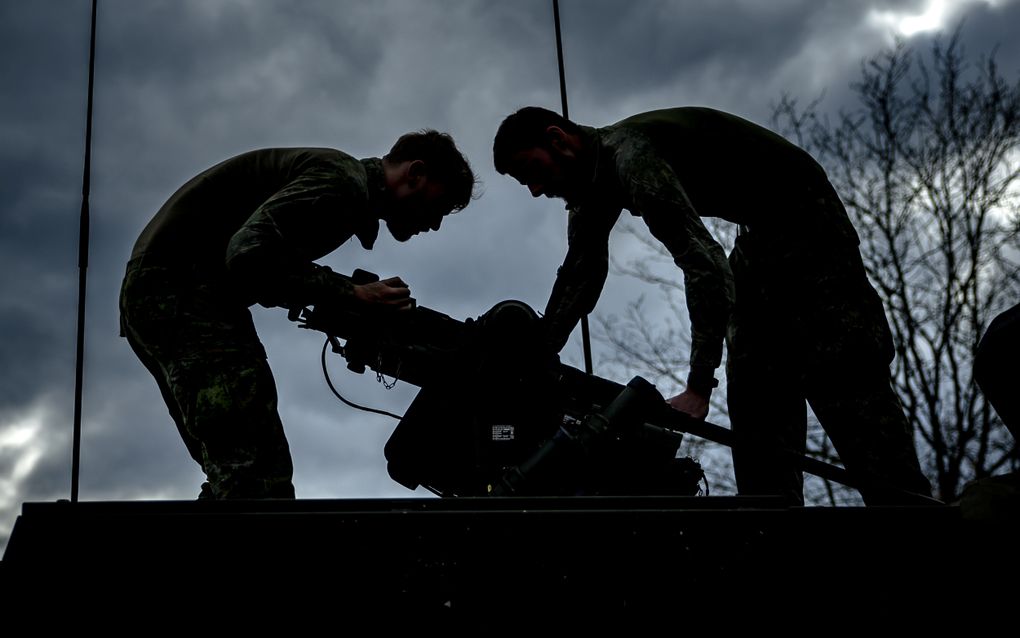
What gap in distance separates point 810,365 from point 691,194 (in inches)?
31.3

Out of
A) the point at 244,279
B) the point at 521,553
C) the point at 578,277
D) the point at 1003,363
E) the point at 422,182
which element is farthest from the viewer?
the point at 578,277

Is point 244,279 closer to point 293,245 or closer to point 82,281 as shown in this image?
point 293,245

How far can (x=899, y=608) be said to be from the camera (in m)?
1.57

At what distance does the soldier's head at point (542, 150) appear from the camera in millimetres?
3504

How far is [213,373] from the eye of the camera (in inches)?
113

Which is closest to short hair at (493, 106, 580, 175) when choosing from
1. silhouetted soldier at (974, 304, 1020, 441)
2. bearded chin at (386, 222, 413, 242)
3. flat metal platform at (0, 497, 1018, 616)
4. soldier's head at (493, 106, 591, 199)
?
soldier's head at (493, 106, 591, 199)

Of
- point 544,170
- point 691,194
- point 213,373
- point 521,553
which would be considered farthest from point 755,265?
point 521,553

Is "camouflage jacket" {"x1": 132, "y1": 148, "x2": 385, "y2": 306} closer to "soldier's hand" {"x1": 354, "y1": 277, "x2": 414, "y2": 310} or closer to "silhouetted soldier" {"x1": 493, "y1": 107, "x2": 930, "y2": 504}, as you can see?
"soldier's hand" {"x1": 354, "y1": 277, "x2": 414, "y2": 310}

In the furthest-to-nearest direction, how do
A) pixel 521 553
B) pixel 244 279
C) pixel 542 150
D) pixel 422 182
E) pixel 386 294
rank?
pixel 542 150 → pixel 422 182 → pixel 386 294 → pixel 244 279 → pixel 521 553

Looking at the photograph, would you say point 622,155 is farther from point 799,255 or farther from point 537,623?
point 537,623

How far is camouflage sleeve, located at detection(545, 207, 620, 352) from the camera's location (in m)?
3.87

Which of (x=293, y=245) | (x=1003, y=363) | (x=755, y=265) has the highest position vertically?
(x=755, y=265)

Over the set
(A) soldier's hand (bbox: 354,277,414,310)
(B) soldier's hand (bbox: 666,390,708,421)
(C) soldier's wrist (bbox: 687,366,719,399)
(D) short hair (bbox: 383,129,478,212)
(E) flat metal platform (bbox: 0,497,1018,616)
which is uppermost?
(D) short hair (bbox: 383,129,478,212)

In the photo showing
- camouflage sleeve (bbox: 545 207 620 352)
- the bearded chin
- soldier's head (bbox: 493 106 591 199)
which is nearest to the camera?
the bearded chin
